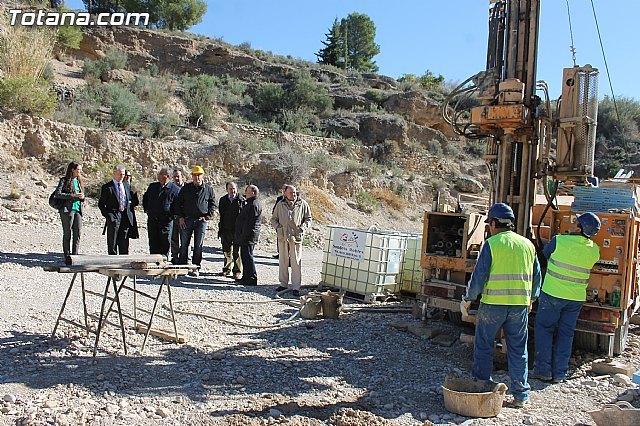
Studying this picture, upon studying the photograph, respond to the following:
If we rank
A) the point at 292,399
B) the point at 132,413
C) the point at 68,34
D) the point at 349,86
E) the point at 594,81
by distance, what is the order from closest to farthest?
the point at 132,413
the point at 292,399
the point at 594,81
the point at 68,34
the point at 349,86

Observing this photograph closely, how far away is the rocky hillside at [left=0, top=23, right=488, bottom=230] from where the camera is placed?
16672 millimetres

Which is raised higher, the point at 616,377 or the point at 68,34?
the point at 68,34

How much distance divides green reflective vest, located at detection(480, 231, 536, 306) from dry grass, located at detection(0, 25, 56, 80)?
16.7 metres

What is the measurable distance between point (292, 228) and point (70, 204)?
382 cm

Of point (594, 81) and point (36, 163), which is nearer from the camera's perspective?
point (594, 81)

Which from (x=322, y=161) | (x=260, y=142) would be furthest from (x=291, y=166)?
(x=260, y=142)

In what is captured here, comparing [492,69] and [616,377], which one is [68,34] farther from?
[616,377]

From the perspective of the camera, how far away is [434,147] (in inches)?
1193

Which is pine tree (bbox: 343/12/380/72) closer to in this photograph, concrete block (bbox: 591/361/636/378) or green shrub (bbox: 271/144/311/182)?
green shrub (bbox: 271/144/311/182)

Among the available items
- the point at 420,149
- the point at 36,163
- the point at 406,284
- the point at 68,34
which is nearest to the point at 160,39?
the point at 68,34

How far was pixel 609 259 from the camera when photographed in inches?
251

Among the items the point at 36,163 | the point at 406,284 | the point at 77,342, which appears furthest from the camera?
the point at 36,163

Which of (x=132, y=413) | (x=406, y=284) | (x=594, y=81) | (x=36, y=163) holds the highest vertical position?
(x=594, y=81)

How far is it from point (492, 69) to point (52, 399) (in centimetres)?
643
